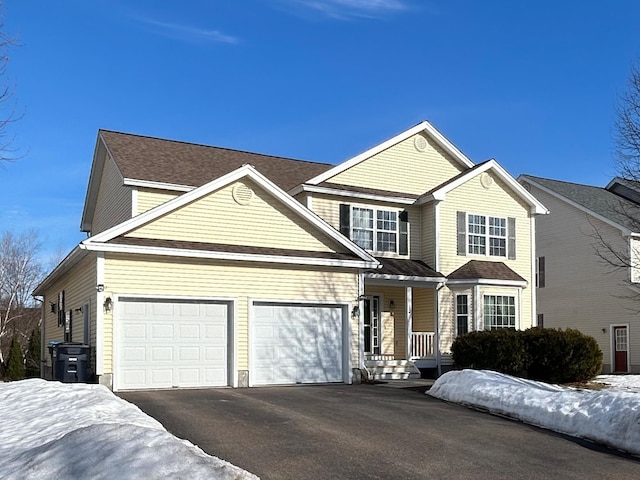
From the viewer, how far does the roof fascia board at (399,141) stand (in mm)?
22453

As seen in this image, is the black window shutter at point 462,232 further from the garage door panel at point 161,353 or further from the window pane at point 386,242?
the garage door panel at point 161,353

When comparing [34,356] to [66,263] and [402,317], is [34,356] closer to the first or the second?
[66,263]

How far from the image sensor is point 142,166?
828 inches

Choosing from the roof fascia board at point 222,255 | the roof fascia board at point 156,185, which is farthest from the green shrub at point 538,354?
the roof fascia board at point 156,185

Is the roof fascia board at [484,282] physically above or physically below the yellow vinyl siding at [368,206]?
below

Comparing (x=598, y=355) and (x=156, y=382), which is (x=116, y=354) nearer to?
(x=156, y=382)

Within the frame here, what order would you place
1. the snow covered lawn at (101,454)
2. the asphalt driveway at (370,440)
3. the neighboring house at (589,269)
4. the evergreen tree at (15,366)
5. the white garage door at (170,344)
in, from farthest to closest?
the evergreen tree at (15,366), the neighboring house at (589,269), the white garage door at (170,344), the asphalt driveway at (370,440), the snow covered lawn at (101,454)

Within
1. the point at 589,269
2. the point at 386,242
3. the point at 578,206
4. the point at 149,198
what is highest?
the point at 578,206

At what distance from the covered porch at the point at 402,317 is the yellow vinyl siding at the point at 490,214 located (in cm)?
119

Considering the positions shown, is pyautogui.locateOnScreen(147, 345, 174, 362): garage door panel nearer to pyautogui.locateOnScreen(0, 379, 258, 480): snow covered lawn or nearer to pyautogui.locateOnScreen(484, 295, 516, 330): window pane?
pyautogui.locateOnScreen(0, 379, 258, 480): snow covered lawn

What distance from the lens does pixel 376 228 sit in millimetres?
23047

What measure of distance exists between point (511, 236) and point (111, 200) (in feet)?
45.4

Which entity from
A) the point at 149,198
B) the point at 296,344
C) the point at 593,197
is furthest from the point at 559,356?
the point at 593,197

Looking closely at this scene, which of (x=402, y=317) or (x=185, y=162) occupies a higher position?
(x=185, y=162)
